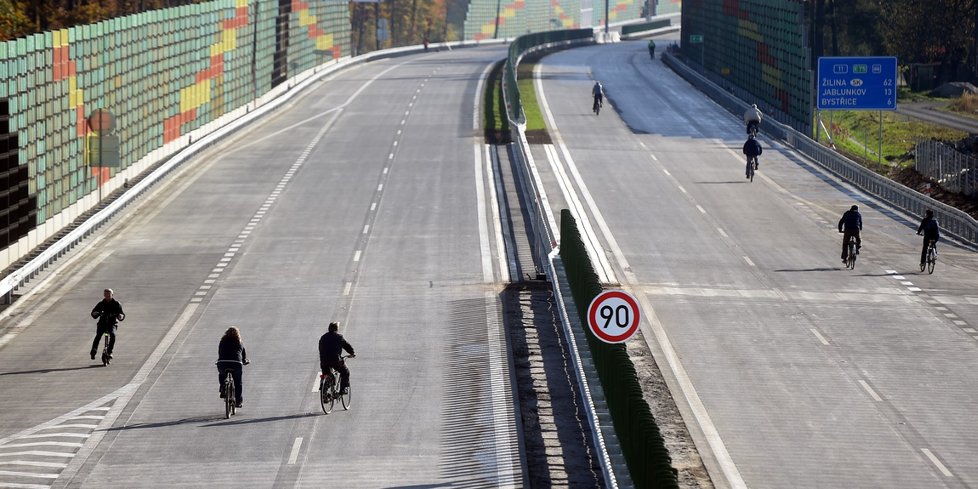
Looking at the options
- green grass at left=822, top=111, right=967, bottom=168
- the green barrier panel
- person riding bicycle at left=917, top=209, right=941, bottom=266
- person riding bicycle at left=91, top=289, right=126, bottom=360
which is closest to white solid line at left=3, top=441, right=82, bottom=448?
person riding bicycle at left=91, top=289, right=126, bottom=360

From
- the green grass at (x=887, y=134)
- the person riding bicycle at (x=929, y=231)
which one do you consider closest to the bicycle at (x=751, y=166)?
the green grass at (x=887, y=134)

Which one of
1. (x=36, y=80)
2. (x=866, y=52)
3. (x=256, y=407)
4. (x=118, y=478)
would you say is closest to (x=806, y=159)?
(x=36, y=80)

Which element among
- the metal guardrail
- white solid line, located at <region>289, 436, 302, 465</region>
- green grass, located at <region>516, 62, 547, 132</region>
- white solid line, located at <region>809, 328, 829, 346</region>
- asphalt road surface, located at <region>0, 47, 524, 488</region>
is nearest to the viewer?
white solid line, located at <region>289, 436, 302, 465</region>

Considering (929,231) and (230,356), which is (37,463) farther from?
(929,231)

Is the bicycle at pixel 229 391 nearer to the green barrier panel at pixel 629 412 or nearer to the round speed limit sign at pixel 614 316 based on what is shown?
the green barrier panel at pixel 629 412

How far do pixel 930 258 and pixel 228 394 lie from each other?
1928cm

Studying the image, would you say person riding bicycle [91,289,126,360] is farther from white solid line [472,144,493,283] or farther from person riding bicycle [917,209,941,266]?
person riding bicycle [917,209,941,266]

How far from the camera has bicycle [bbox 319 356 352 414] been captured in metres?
22.6

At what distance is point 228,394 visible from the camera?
2248 cm

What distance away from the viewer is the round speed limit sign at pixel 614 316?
19.6 m

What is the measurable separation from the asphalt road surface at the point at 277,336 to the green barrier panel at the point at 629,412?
58.9 inches

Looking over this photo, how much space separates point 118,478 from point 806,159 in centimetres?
4268

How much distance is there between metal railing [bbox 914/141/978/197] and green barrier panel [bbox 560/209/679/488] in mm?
29192

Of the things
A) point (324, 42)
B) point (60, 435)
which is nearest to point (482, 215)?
point (60, 435)
